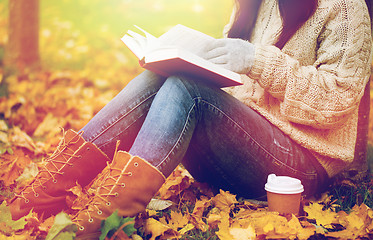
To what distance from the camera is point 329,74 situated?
61.1 inches

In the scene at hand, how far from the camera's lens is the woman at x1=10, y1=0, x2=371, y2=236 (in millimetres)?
1376

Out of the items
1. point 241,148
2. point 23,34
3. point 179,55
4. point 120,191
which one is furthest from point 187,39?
point 23,34

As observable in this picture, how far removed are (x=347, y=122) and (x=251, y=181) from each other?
1.65ft

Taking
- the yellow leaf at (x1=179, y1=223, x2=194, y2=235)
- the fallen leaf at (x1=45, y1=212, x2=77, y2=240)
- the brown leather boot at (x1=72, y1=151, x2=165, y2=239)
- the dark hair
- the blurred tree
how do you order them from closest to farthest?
the fallen leaf at (x1=45, y1=212, x2=77, y2=240) < the brown leather boot at (x1=72, y1=151, x2=165, y2=239) < the yellow leaf at (x1=179, y1=223, x2=194, y2=235) < the dark hair < the blurred tree

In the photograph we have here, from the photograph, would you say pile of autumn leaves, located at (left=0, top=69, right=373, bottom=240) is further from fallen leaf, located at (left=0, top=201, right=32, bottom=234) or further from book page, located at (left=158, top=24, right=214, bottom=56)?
book page, located at (left=158, top=24, right=214, bottom=56)

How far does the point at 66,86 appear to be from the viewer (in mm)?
4422

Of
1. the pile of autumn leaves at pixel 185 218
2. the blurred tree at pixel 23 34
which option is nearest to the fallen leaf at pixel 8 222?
the pile of autumn leaves at pixel 185 218

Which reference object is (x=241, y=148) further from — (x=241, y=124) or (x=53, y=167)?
(x=53, y=167)

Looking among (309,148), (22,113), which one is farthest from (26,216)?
(22,113)

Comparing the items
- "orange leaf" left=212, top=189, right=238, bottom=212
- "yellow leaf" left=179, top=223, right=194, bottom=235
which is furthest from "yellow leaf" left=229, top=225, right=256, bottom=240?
"orange leaf" left=212, top=189, right=238, bottom=212

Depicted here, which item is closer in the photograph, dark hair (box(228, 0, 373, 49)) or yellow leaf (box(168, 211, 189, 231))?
yellow leaf (box(168, 211, 189, 231))

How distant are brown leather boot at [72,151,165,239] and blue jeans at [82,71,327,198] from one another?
0.35ft

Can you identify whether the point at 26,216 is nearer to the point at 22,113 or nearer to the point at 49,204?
the point at 49,204

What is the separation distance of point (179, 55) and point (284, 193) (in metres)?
0.64
